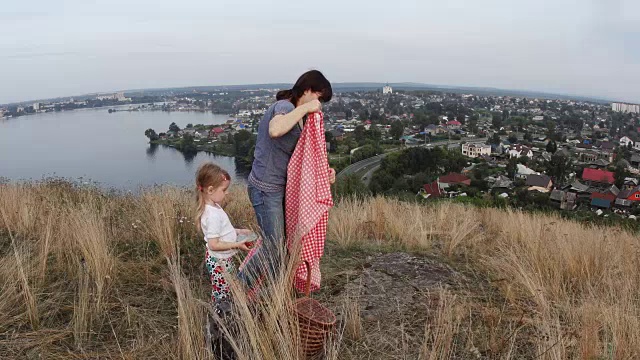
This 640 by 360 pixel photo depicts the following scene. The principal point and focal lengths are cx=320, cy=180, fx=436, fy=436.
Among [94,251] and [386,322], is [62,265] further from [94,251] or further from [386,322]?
[386,322]

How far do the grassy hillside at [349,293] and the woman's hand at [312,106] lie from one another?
2.86 ft

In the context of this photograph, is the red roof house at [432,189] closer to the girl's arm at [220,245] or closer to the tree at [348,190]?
the tree at [348,190]

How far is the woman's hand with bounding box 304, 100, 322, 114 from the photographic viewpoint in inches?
89.5

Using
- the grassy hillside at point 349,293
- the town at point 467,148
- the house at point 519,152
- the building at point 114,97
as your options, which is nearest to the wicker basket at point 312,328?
the grassy hillside at point 349,293

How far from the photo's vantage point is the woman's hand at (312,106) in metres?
2.27

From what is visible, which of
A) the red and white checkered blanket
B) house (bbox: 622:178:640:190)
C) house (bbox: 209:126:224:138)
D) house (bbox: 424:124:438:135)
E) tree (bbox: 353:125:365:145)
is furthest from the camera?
house (bbox: 424:124:438:135)

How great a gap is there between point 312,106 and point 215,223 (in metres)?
0.91

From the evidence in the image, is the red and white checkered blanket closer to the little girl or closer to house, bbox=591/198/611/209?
the little girl

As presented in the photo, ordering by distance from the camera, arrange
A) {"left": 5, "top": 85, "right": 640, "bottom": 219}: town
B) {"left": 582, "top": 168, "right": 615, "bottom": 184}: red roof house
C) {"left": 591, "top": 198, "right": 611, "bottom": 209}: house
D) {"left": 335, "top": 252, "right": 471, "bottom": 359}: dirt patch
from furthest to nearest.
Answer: {"left": 582, "top": 168, "right": 615, "bottom": 184}: red roof house < {"left": 5, "top": 85, "right": 640, "bottom": 219}: town < {"left": 591, "top": 198, "right": 611, "bottom": 209}: house < {"left": 335, "top": 252, "right": 471, "bottom": 359}: dirt patch

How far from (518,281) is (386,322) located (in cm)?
106

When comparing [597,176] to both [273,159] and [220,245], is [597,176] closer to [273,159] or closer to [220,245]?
[273,159]

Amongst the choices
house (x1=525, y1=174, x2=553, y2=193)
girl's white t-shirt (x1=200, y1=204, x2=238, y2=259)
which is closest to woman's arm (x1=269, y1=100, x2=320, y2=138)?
girl's white t-shirt (x1=200, y1=204, x2=238, y2=259)

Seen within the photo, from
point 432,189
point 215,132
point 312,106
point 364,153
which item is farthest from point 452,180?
point 312,106

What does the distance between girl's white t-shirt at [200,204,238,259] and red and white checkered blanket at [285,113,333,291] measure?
0.43m
